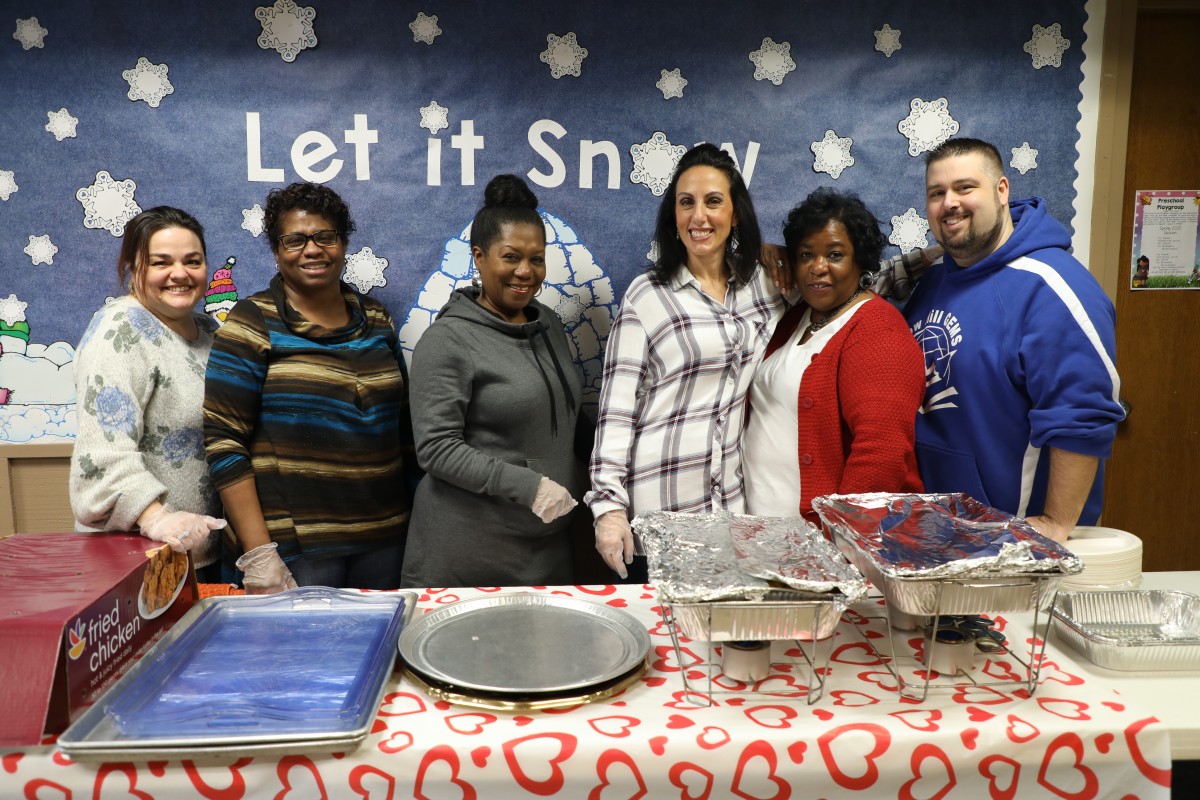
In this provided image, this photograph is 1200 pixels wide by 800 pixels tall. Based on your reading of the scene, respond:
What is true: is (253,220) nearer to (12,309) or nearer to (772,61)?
(12,309)

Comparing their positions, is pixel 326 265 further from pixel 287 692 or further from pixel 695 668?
pixel 695 668

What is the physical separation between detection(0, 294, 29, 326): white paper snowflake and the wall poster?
11.6 feet

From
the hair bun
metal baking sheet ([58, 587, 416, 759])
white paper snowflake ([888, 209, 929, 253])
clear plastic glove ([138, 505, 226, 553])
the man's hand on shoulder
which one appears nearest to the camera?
metal baking sheet ([58, 587, 416, 759])

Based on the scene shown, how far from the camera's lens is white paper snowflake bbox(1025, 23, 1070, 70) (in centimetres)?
249

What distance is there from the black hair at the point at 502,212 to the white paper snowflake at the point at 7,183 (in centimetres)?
147

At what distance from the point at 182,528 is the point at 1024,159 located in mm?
2584

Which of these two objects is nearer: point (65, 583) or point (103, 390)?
point (65, 583)

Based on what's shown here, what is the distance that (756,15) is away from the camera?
245cm

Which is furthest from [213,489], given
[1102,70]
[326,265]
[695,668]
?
[1102,70]

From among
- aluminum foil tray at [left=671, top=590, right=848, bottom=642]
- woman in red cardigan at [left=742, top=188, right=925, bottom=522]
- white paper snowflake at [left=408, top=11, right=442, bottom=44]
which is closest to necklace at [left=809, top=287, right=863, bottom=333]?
woman in red cardigan at [left=742, top=188, right=925, bottom=522]

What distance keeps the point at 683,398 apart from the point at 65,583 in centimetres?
128

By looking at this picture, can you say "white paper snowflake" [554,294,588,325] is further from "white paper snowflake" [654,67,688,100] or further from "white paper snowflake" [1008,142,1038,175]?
"white paper snowflake" [1008,142,1038,175]

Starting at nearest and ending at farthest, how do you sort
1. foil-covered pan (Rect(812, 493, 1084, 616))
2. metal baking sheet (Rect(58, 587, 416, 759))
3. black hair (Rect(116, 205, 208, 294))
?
metal baking sheet (Rect(58, 587, 416, 759)) → foil-covered pan (Rect(812, 493, 1084, 616)) → black hair (Rect(116, 205, 208, 294))

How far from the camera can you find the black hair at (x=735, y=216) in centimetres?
202
